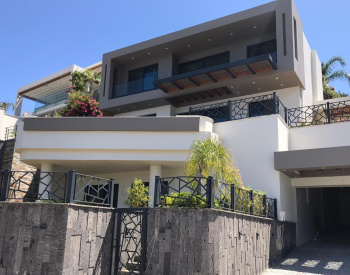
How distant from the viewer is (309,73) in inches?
815

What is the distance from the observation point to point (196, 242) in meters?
8.34

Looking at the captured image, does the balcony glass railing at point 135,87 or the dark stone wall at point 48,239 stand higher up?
the balcony glass railing at point 135,87

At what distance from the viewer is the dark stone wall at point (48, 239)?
787 cm

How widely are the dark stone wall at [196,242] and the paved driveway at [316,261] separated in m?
2.00

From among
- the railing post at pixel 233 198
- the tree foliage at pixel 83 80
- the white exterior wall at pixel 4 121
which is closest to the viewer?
the railing post at pixel 233 198

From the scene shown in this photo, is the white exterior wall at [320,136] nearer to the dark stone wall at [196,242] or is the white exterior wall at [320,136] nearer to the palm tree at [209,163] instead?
the palm tree at [209,163]

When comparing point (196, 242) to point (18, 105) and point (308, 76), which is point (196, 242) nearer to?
point (308, 76)

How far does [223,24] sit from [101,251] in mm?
12598

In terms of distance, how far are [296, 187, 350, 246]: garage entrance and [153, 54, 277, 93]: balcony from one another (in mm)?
5620

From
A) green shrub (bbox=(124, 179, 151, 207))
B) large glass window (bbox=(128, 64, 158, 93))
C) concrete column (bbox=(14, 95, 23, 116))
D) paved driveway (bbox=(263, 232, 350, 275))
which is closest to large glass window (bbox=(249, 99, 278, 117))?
large glass window (bbox=(128, 64, 158, 93))

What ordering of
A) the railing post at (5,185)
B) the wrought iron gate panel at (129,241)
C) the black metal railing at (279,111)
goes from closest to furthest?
the railing post at (5,185) → the wrought iron gate panel at (129,241) → the black metal railing at (279,111)

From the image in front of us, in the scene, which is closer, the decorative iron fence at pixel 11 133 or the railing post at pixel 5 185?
the railing post at pixel 5 185

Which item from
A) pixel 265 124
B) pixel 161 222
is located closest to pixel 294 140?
pixel 265 124

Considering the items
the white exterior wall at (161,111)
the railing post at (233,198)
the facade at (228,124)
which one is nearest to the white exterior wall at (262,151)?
the facade at (228,124)
